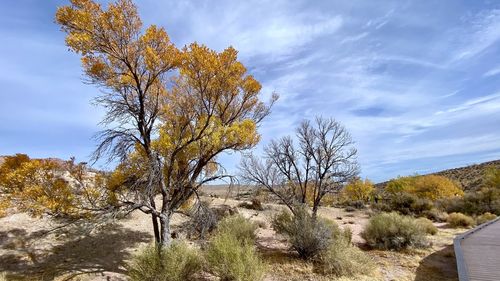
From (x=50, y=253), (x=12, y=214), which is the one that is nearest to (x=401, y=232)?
(x=50, y=253)

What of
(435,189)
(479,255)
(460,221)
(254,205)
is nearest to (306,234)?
(479,255)

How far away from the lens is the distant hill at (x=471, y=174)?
55544 mm

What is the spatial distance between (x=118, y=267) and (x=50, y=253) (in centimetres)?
312

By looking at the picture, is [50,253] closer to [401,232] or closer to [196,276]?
[196,276]

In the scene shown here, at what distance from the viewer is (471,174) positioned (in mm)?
64562

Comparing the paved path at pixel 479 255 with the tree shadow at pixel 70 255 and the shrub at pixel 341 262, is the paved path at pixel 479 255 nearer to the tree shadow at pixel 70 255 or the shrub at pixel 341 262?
the shrub at pixel 341 262

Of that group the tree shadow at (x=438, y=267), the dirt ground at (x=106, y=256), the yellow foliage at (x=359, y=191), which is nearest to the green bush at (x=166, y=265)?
the dirt ground at (x=106, y=256)

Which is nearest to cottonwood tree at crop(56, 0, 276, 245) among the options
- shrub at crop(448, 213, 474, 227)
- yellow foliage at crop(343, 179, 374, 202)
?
shrub at crop(448, 213, 474, 227)

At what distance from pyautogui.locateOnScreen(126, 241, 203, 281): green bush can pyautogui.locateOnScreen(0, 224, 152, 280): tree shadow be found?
7.58 feet

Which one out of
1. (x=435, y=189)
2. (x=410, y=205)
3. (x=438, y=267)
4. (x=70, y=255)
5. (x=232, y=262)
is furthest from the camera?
(x=435, y=189)

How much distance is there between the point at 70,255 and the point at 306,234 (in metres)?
9.37

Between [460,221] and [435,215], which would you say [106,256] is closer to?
[460,221]

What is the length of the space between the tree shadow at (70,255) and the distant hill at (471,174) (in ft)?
181

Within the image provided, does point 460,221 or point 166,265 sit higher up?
point 166,265
